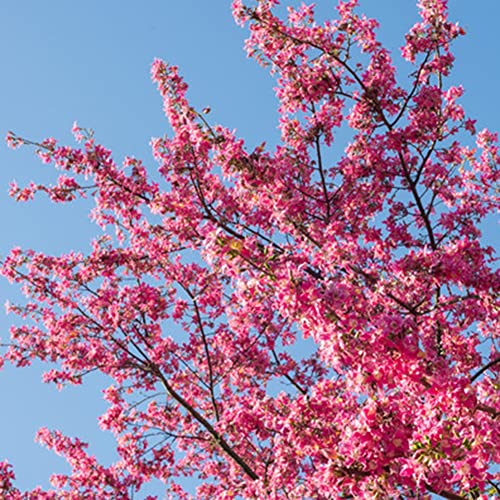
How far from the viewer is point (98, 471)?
11.0m

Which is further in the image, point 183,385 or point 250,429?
point 183,385

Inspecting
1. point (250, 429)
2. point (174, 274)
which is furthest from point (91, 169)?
point (250, 429)

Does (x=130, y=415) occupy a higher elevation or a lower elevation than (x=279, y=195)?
lower

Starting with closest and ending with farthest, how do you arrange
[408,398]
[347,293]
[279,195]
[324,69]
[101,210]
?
[347,293] → [408,398] → [279,195] → [324,69] → [101,210]

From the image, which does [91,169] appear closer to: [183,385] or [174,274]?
[174,274]

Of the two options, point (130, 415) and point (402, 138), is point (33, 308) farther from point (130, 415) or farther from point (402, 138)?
point (402, 138)

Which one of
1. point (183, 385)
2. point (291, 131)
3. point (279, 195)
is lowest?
point (183, 385)

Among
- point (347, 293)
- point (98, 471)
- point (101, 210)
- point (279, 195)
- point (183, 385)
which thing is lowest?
point (347, 293)

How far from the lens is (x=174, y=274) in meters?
9.94

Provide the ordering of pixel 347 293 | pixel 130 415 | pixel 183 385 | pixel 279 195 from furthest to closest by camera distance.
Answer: pixel 183 385 → pixel 130 415 → pixel 279 195 → pixel 347 293

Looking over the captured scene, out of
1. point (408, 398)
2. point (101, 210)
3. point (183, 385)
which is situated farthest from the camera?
point (183, 385)

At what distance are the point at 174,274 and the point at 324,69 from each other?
12.6 feet

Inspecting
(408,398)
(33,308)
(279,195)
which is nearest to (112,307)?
(33,308)

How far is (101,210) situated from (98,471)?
4.66m
